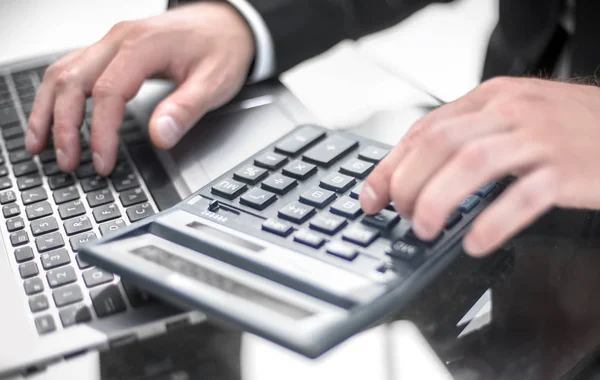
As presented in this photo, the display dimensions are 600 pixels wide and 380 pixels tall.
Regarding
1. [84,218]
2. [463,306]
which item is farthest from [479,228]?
[84,218]

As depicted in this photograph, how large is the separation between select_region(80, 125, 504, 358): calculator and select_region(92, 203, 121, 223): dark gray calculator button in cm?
6

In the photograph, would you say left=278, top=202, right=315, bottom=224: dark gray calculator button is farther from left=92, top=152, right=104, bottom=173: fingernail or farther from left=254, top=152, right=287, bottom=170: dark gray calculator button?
left=92, top=152, right=104, bottom=173: fingernail

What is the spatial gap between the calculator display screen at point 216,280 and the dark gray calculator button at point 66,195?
11 centimetres

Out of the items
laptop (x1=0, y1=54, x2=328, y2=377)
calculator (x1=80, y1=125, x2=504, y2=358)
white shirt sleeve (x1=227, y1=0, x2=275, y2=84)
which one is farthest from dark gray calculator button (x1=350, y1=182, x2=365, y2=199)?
white shirt sleeve (x1=227, y1=0, x2=275, y2=84)

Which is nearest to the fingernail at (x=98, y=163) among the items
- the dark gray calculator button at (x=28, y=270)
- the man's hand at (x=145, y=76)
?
the man's hand at (x=145, y=76)

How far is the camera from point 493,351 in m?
0.32

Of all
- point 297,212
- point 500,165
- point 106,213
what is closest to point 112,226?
point 106,213

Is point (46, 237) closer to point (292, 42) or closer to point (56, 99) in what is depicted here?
point (56, 99)

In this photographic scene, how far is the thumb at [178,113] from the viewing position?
0.47m

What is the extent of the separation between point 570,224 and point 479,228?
0.36 ft

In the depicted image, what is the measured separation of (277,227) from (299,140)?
0.33ft

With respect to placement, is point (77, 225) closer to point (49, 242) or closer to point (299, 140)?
point (49, 242)

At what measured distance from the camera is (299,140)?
440mm

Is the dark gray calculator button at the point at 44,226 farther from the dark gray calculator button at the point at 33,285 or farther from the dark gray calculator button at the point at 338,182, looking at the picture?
the dark gray calculator button at the point at 338,182
